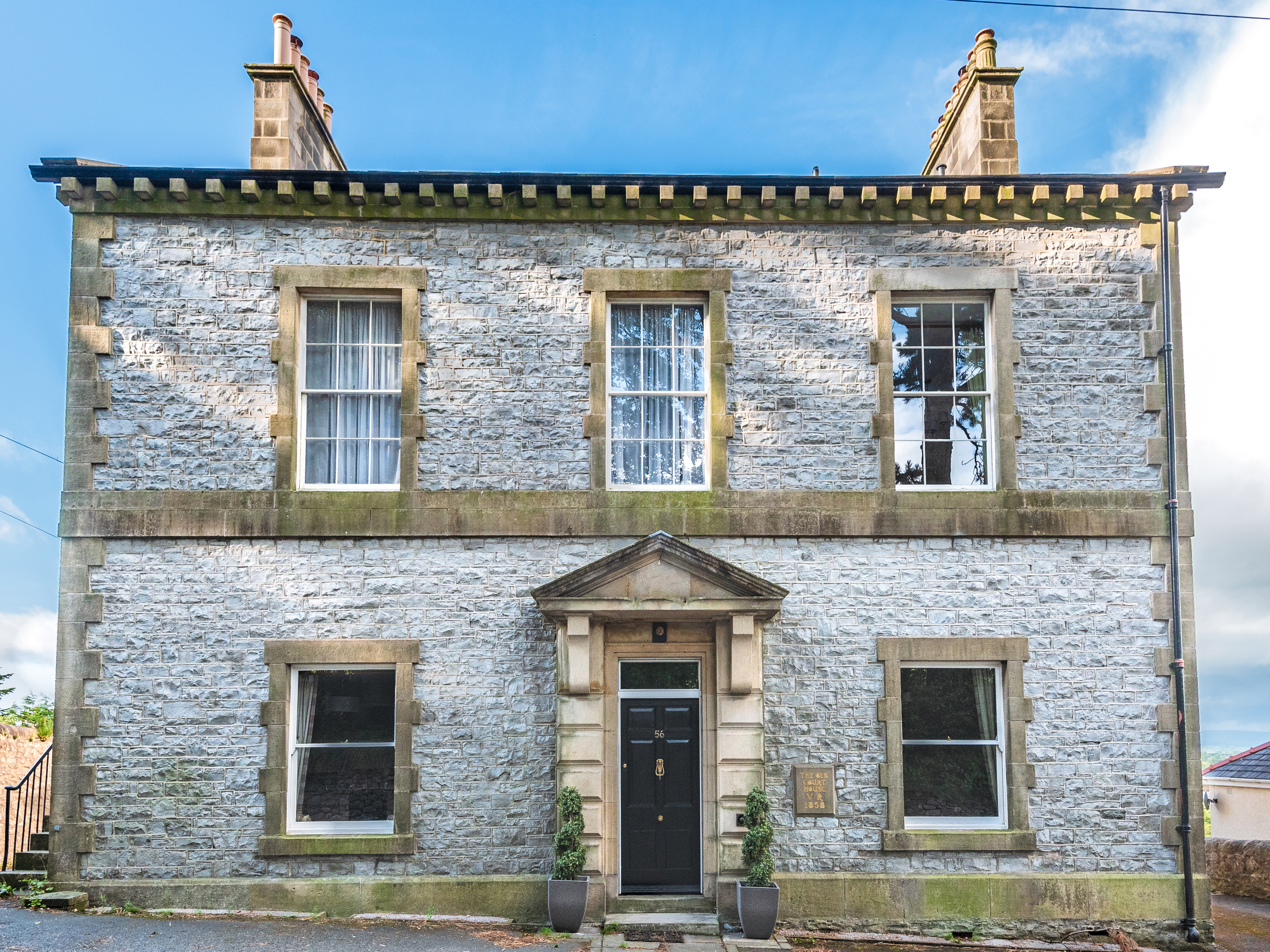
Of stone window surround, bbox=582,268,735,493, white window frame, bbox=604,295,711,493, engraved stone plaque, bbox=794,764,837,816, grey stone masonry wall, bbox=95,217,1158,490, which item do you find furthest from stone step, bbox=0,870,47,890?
engraved stone plaque, bbox=794,764,837,816

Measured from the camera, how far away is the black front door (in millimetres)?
9141

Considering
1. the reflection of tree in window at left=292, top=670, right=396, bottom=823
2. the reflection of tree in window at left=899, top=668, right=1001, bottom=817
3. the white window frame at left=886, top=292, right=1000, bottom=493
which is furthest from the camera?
the white window frame at left=886, top=292, right=1000, bottom=493

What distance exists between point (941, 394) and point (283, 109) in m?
8.19

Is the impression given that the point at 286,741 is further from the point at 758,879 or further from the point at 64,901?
the point at 758,879

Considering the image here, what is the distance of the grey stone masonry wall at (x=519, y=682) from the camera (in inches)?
360

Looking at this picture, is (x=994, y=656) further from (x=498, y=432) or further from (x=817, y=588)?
(x=498, y=432)

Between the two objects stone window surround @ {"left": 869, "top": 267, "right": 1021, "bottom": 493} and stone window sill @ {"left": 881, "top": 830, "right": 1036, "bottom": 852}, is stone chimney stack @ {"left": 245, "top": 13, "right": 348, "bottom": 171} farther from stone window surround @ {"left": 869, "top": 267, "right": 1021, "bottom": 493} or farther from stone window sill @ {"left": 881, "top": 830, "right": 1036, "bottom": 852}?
stone window sill @ {"left": 881, "top": 830, "right": 1036, "bottom": 852}

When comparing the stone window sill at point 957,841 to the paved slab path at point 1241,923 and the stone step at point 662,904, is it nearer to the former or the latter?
the stone step at point 662,904

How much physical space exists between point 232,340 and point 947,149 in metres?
9.31

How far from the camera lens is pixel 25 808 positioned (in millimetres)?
12500

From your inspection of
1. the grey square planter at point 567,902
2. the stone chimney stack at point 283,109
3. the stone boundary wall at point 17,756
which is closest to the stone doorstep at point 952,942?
the grey square planter at point 567,902

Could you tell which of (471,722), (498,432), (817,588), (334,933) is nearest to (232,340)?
(498,432)

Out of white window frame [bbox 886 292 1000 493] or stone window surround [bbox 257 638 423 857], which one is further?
white window frame [bbox 886 292 1000 493]

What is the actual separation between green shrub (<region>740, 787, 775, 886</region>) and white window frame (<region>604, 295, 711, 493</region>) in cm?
Result: 315
